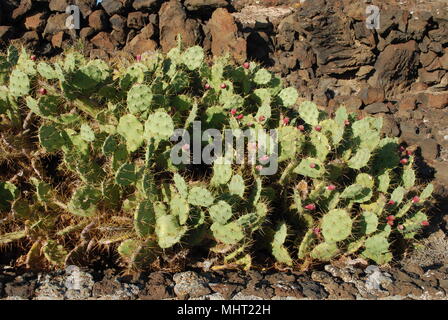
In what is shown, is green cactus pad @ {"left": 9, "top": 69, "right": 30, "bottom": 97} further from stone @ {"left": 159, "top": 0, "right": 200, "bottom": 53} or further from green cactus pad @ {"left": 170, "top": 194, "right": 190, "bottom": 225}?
stone @ {"left": 159, "top": 0, "right": 200, "bottom": 53}

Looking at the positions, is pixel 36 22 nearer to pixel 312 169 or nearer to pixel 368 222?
pixel 312 169

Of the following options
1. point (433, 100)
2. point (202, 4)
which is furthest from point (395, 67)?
point (202, 4)

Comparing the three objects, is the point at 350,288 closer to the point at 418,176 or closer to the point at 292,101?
the point at 292,101

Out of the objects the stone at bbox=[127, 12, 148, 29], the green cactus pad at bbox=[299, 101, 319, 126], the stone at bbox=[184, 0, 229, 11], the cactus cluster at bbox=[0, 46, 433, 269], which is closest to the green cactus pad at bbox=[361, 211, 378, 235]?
the cactus cluster at bbox=[0, 46, 433, 269]

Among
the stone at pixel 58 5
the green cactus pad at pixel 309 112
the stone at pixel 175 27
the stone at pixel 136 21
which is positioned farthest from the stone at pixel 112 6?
the green cactus pad at pixel 309 112

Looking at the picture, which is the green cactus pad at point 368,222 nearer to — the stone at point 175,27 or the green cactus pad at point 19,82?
the green cactus pad at point 19,82

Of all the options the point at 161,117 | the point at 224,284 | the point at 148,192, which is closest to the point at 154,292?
the point at 224,284
